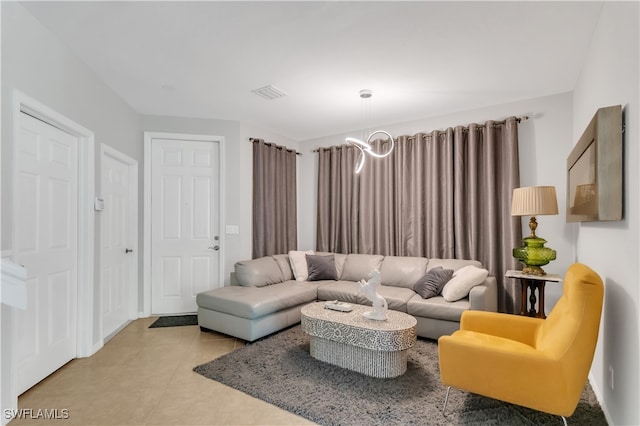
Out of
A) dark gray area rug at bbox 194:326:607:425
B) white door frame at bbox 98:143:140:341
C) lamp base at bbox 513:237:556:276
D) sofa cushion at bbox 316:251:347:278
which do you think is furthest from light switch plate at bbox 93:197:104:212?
lamp base at bbox 513:237:556:276

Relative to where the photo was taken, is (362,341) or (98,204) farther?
(98,204)

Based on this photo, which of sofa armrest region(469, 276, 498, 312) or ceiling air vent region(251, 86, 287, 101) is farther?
ceiling air vent region(251, 86, 287, 101)

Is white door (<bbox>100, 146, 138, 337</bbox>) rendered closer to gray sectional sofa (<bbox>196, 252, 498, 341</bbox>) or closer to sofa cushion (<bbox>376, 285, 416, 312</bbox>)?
gray sectional sofa (<bbox>196, 252, 498, 341</bbox>)

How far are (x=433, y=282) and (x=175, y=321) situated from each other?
3.08m

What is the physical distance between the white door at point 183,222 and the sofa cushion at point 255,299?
79 cm

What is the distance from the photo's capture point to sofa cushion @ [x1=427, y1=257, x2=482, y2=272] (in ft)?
12.0

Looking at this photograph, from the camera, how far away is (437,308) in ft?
10.3

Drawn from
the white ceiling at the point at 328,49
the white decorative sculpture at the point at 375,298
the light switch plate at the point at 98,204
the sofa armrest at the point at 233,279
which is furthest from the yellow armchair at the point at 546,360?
the light switch plate at the point at 98,204

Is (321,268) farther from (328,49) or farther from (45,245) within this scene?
(45,245)

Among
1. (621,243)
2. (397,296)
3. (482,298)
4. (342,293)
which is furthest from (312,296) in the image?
(621,243)

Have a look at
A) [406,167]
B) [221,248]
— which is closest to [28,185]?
[221,248]

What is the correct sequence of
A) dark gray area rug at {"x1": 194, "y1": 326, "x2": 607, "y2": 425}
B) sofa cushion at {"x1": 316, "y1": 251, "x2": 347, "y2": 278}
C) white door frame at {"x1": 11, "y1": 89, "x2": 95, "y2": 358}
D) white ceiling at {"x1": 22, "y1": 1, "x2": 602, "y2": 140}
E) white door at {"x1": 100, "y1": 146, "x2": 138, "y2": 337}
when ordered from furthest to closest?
sofa cushion at {"x1": 316, "y1": 251, "x2": 347, "y2": 278}
white door at {"x1": 100, "y1": 146, "x2": 138, "y2": 337}
white door frame at {"x1": 11, "y1": 89, "x2": 95, "y2": 358}
white ceiling at {"x1": 22, "y1": 1, "x2": 602, "y2": 140}
dark gray area rug at {"x1": 194, "y1": 326, "x2": 607, "y2": 425}

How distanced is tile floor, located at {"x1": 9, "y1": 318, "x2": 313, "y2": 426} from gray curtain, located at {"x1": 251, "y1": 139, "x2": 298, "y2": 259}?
6.01ft

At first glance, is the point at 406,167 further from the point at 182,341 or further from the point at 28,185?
the point at 28,185
